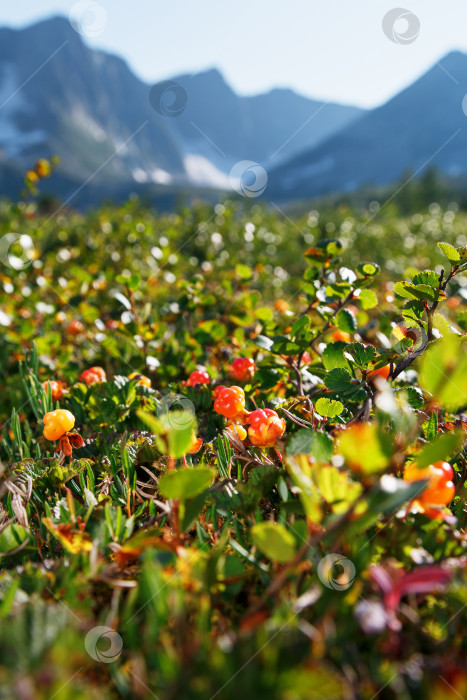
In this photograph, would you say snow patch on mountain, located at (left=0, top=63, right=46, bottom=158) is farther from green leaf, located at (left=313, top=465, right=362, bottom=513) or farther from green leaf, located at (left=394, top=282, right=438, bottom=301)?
green leaf, located at (left=313, top=465, right=362, bottom=513)

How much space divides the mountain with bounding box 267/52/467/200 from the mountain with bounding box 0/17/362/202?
8313 mm

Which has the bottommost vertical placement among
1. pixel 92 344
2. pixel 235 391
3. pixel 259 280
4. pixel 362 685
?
pixel 259 280

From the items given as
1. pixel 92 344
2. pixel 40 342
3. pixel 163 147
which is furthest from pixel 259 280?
pixel 163 147

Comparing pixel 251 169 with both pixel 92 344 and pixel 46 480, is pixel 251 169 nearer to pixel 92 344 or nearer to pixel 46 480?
pixel 92 344

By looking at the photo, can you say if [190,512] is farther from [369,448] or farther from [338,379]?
[338,379]

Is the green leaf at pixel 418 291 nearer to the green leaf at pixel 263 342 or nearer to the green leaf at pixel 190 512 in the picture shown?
the green leaf at pixel 263 342

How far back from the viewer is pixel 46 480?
99cm

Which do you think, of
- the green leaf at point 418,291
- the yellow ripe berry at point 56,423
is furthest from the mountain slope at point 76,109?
the green leaf at point 418,291

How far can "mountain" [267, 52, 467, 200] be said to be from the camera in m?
87.9

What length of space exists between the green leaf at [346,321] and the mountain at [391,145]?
88.1 m

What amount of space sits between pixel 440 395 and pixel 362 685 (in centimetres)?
34
